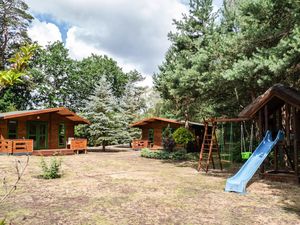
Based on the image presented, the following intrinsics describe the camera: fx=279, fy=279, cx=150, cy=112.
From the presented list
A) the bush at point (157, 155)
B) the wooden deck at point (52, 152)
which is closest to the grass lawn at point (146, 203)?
the bush at point (157, 155)

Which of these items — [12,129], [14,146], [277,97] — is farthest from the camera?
[12,129]

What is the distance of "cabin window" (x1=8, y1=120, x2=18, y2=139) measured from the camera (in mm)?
19986

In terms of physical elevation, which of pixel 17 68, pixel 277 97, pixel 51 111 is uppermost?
pixel 51 111

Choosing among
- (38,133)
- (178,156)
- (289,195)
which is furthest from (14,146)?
(289,195)

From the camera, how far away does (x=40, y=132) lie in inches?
865

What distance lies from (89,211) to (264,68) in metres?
7.32

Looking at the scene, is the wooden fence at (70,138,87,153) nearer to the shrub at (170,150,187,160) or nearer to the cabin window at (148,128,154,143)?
the shrub at (170,150,187,160)

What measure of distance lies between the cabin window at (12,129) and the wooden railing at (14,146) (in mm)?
1871

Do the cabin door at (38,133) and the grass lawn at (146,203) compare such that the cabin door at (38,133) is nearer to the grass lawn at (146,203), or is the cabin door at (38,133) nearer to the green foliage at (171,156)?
the green foliage at (171,156)

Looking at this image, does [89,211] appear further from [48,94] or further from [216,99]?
[48,94]

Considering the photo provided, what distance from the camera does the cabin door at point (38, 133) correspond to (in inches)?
840

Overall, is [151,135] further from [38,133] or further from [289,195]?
[289,195]

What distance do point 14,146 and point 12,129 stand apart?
259cm

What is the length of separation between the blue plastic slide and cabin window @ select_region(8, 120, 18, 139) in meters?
16.9
